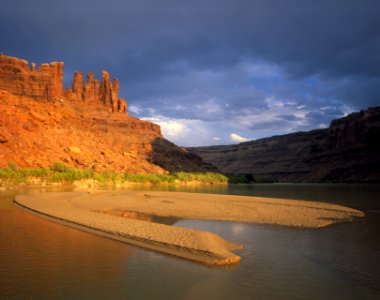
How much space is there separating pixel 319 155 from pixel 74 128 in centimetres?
10186

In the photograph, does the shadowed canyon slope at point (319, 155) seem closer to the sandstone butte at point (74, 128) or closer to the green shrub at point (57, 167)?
the sandstone butte at point (74, 128)

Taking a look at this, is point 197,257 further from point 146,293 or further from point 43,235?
point 43,235

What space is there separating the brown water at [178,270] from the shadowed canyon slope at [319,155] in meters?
102

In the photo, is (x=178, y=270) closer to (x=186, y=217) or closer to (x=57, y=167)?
(x=186, y=217)

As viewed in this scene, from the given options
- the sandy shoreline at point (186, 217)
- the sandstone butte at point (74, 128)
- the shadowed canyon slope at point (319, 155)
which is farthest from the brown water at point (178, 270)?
the shadowed canyon slope at point (319, 155)

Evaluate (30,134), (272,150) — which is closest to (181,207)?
(30,134)

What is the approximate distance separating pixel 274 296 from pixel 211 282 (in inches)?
54.3

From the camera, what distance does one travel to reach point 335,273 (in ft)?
27.7

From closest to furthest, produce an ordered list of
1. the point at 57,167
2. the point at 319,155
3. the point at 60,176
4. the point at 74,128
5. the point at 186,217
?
the point at 186,217, the point at 60,176, the point at 57,167, the point at 74,128, the point at 319,155

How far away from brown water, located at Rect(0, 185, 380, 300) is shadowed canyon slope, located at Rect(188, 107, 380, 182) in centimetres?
10209

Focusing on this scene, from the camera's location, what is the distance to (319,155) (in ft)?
458

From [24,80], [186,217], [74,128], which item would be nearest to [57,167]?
[74,128]

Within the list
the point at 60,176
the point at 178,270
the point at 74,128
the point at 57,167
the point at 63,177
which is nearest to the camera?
the point at 178,270

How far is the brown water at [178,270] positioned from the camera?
6832 millimetres
